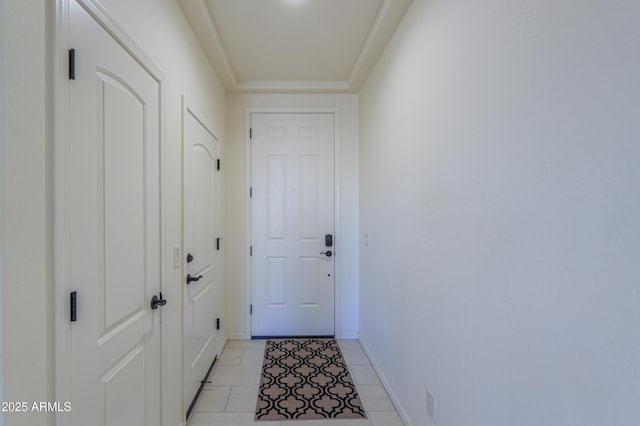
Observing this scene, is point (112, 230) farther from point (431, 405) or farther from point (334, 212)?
point (334, 212)

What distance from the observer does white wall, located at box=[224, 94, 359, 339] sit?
3.08 meters

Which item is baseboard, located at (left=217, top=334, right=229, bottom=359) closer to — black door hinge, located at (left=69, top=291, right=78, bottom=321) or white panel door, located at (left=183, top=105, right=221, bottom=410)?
white panel door, located at (left=183, top=105, right=221, bottom=410)

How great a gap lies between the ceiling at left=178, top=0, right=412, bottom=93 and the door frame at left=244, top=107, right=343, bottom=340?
20cm

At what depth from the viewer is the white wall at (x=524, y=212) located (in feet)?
2.15

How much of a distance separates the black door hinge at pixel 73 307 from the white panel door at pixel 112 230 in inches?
0.8

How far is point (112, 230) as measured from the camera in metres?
1.12

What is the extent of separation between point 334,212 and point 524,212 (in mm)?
2284

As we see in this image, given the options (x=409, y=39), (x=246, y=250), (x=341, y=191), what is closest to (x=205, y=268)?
(x=246, y=250)

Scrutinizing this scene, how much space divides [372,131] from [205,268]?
185cm

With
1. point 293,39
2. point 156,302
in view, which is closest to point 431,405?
point 156,302

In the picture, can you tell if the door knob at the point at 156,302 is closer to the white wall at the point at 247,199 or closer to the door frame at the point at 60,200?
the door frame at the point at 60,200

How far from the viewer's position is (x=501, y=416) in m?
1.01

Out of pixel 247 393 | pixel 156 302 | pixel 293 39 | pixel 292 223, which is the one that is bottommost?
pixel 247 393

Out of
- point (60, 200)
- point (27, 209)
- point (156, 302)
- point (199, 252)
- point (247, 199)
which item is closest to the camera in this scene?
point (27, 209)
